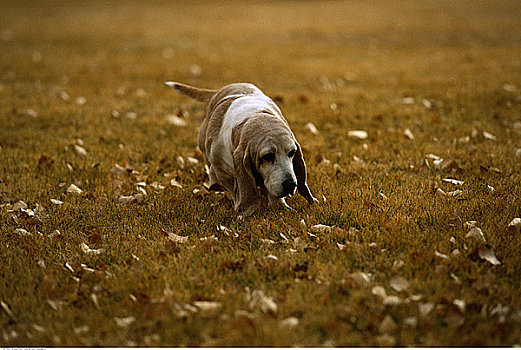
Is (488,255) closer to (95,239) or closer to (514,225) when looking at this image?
(514,225)

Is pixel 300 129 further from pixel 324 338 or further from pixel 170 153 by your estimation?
pixel 324 338

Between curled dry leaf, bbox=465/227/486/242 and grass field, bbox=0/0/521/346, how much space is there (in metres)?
0.01

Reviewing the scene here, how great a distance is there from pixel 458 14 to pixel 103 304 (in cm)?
2202

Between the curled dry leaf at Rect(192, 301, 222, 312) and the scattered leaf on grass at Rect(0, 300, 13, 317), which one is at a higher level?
the curled dry leaf at Rect(192, 301, 222, 312)

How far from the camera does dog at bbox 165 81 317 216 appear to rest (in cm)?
423

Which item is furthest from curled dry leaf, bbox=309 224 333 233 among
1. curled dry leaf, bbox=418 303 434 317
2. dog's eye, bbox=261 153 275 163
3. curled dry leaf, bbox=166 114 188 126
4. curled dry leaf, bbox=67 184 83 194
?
curled dry leaf, bbox=166 114 188 126

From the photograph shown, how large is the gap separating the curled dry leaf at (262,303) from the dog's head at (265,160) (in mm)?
1113

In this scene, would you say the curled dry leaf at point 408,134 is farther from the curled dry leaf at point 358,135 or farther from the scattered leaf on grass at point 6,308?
the scattered leaf on grass at point 6,308

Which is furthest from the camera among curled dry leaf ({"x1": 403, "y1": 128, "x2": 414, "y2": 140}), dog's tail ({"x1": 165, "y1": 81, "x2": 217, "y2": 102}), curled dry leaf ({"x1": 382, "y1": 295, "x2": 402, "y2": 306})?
curled dry leaf ({"x1": 403, "y1": 128, "x2": 414, "y2": 140})

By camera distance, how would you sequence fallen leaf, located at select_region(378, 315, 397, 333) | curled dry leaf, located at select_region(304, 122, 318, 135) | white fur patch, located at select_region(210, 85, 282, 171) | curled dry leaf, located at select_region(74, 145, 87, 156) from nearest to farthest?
fallen leaf, located at select_region(378, 315, 397, 333), white fur patch, located at select_region(210, 85, 282, 171), curled dry leaf, located at select_region(74, 145, 87, 156), curled dry leaf, located at select_region(304, 122, 318, 135)

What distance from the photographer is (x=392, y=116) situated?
7.78m

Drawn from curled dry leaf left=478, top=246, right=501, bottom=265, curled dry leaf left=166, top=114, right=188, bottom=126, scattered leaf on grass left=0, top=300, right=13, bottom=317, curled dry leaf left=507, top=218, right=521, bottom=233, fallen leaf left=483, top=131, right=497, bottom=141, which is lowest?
curled dry leaf left=166, top=114, right=188, bottom=126

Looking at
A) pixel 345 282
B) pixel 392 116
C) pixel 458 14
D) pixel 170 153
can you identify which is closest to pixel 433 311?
pixel 345 282

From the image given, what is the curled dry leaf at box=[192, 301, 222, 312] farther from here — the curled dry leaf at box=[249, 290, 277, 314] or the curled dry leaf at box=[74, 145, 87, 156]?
the curled dry leaf at box=[74, 145, 87, 156]
